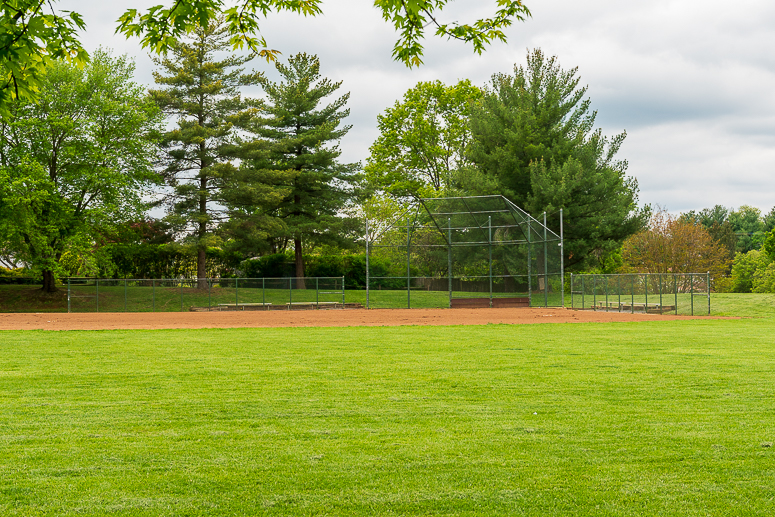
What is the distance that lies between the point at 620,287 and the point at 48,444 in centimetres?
2436

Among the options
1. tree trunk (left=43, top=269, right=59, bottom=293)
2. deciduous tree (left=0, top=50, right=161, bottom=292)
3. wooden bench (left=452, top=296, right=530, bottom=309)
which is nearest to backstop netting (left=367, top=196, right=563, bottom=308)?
wooden bench (left=452, top=296, right=530, bottom=309)

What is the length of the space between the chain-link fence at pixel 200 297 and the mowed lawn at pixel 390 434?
66.3ft

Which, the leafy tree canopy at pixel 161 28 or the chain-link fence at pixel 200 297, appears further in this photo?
the chain-link fence at pixel 200 297

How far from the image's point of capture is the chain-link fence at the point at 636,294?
25.5m

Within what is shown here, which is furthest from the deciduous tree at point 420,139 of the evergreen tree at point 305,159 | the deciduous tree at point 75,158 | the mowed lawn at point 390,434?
the mowed lawn at point 390,434

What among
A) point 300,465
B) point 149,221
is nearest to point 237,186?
point 149,221

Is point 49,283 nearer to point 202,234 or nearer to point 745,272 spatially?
point 202,234

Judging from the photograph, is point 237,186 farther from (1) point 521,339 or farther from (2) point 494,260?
(1) point 521,339

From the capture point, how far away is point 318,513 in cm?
376

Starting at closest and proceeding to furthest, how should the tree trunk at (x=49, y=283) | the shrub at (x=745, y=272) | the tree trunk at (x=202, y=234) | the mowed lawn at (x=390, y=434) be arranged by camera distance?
the mowed lawn at (x=390, y=434), the tree trunk at (x=49, y=283), the tree trunk at (x=202, y=234), the shrub at (x=745, y=272)

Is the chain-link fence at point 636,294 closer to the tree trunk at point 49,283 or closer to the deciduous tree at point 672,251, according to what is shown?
the deciduous tree at point 672,251

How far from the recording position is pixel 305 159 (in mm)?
41812

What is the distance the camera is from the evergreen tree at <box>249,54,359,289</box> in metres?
40.8

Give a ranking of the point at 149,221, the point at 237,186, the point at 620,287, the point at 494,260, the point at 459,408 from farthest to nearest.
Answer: the point at 149,221
the point at 237,186
the point at 494,260
the point at 620,287
the point at 459,408
